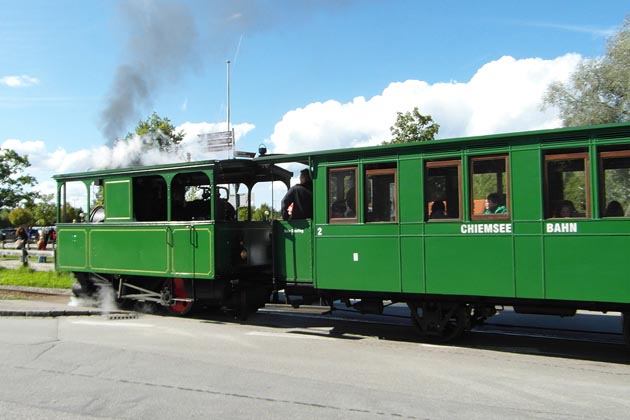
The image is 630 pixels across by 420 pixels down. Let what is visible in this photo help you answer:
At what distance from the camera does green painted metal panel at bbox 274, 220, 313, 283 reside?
880 cm

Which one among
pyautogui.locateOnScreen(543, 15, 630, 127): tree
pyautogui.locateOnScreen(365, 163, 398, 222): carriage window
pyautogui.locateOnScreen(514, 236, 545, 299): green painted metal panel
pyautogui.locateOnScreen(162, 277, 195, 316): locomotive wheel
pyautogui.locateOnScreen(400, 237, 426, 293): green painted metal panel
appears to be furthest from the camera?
pyautogui.locateOnScreen(543, 15, 630, 127): tree

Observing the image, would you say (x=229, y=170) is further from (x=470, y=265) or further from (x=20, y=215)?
(x=20, y=215)

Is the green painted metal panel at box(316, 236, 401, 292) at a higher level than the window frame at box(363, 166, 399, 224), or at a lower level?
lower

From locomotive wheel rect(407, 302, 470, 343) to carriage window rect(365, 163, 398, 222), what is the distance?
1381mm

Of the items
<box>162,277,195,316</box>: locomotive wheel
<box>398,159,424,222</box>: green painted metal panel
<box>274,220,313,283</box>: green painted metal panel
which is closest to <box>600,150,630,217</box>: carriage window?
<box>398,159,424,222</box>: green painted metal panel

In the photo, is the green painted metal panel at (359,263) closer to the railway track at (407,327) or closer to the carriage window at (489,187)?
the railway track at (407,327)

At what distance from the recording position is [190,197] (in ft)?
36.4

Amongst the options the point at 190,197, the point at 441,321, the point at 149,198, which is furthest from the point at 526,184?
the point at 149,198

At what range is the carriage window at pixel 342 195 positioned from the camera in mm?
8305

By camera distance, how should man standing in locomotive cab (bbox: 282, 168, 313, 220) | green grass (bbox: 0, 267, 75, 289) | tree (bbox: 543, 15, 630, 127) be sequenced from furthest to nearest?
tree (bbox: 543, 15, 630, 127)
green grass (bbox: 0, 267, 75, 289)
man standing in locomotive cab (bbox: 282, 168, 313, 220)

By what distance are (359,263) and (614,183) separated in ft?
11.6

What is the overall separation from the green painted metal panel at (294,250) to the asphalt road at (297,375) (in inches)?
37.9

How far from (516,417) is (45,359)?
5.57m

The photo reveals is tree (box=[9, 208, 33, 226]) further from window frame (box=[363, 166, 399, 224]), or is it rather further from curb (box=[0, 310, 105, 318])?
window frame (box=[363, 166, 399, 224])
